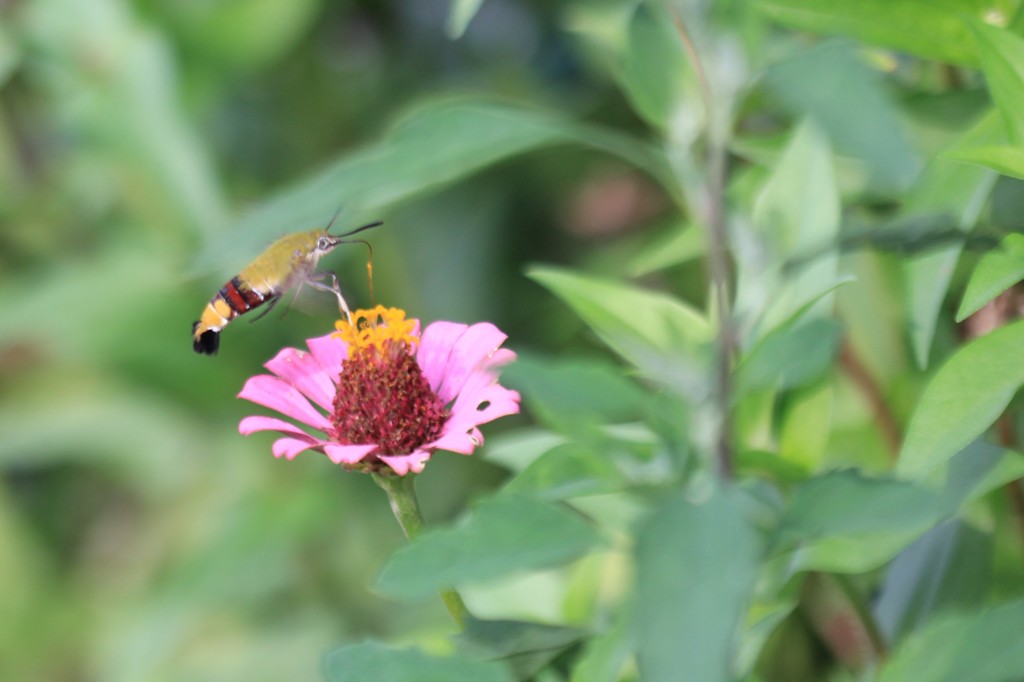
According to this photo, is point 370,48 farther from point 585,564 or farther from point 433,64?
point 585,564

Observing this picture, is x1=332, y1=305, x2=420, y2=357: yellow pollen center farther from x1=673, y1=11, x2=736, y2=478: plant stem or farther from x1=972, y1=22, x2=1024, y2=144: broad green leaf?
x1=972, y1=22, x2=1024, y2=144: broad green leaf

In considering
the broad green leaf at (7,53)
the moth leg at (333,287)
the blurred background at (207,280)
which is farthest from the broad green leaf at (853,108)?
the broad green leaf at (7,53)

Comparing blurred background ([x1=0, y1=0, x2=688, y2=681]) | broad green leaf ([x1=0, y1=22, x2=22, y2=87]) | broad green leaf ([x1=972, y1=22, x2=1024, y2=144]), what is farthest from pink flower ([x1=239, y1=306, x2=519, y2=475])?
broad green leaf ([x1=0, y1=22, x2=22, y2=87])

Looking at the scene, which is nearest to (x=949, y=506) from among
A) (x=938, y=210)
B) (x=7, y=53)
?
(x=938, y=210)

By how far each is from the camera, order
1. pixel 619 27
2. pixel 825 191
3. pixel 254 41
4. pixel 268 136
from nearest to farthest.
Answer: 1. pixel 825 191
2. pixel 619 27
3. pixel 254 41
4. pixel 268 136

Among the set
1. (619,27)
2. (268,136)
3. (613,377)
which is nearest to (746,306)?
(613,377)

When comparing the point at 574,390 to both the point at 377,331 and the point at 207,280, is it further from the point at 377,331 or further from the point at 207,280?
the point at 207,280
